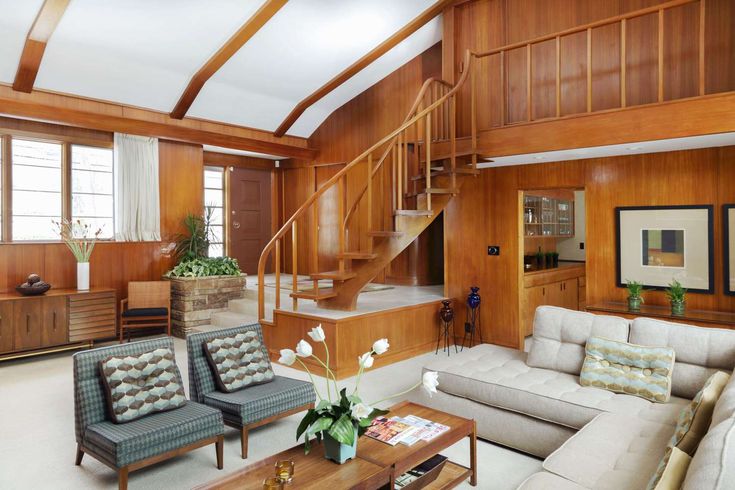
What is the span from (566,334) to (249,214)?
6.51 meters

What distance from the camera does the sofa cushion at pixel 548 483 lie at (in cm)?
215

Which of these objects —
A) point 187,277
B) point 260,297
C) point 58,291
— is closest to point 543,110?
point 260,297

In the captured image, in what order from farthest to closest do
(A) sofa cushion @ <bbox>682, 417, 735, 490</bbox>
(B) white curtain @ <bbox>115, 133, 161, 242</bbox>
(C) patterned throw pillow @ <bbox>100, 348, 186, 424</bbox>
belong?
1. (B) white curtain @ <bbox>115, 133, 161, 242</bbox>
2. (C) patterned throw pillow @ <bbox>100, 348, 186, 424</bbox>
3. (A) sofa cushion @ <bbox>682, 417, 735, 490</bbox>

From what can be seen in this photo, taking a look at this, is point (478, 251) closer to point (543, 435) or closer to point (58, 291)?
point (543, 435)

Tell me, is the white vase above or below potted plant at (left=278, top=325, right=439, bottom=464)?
above

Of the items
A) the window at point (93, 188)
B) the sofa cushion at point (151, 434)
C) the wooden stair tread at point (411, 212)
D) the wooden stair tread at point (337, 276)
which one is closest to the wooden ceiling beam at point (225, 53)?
the window at point (93, 188)

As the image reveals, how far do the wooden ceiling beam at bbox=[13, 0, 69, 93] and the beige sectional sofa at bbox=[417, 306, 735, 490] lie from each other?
4962 millimetres

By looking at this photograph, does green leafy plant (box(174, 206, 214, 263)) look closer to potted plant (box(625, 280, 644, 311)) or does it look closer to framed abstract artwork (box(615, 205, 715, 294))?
framed abstract artwork (box(615, 205, 715, 294))

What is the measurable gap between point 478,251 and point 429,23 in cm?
330

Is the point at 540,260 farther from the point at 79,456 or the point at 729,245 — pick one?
the point at 79,456

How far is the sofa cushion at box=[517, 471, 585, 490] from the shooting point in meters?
2.15

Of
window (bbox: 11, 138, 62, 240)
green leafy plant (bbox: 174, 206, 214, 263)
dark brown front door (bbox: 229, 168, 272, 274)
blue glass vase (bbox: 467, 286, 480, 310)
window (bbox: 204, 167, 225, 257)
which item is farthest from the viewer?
dark brown front door (bbox: 229, 168, 272, 274)

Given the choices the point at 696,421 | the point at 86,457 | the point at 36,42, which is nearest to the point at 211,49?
the point at 36,42

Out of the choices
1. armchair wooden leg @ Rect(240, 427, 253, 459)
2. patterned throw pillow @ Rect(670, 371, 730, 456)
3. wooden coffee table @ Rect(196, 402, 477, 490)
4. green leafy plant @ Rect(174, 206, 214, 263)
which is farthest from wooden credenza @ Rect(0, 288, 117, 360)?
patterned throw pillow @ Rect(670, 371, 730, 456)
